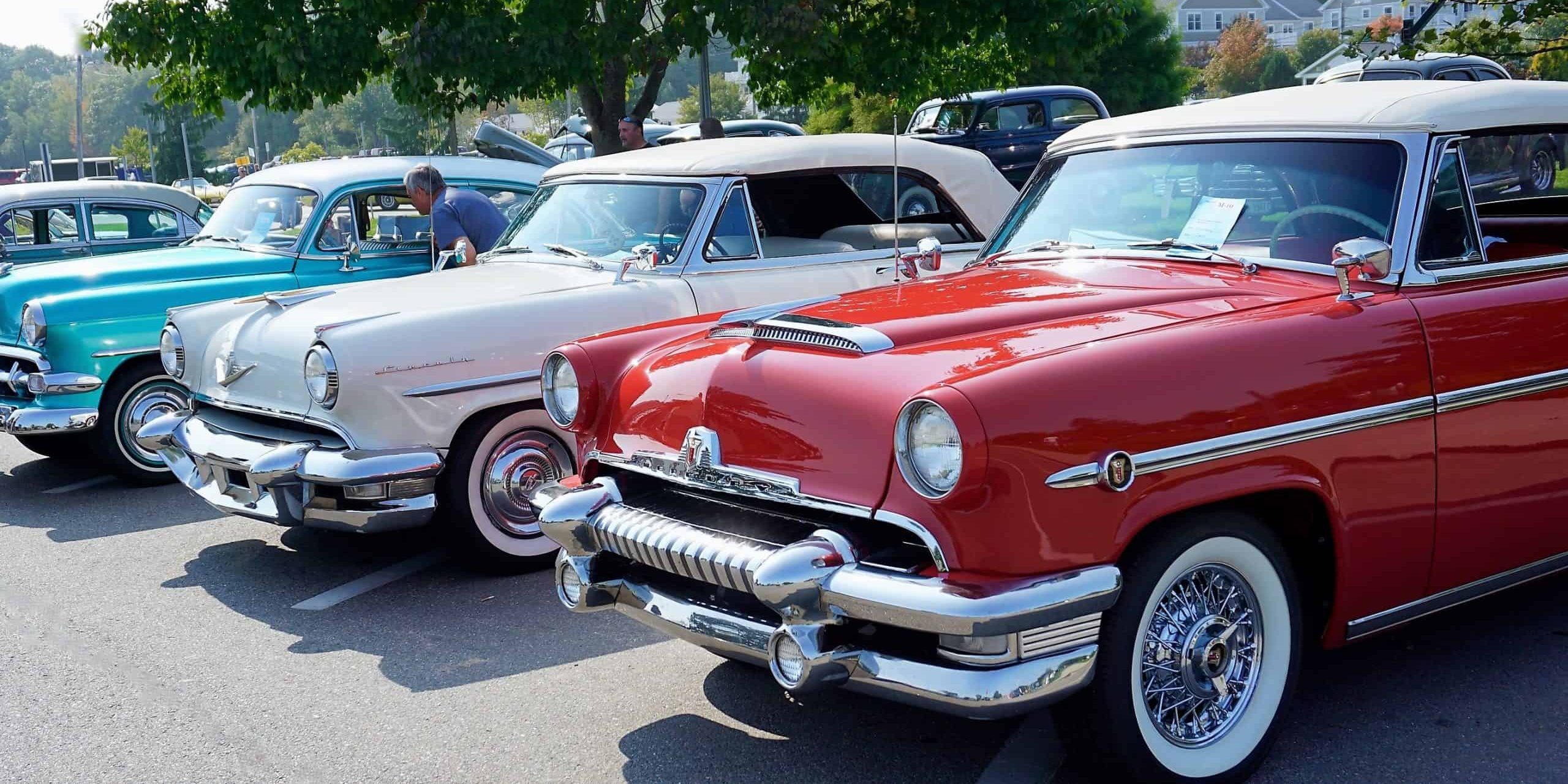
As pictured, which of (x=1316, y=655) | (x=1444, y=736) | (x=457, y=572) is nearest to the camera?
(x=1444, y=736)

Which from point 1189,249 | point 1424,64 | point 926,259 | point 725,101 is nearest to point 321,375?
point 926,259

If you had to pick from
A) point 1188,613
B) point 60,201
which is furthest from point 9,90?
point 1188,613

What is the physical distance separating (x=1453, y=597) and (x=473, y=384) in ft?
11.3

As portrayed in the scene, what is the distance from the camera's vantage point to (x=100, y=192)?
33.9ft

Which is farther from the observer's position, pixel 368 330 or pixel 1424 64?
pixel 1424 64

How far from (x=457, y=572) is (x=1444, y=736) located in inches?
143

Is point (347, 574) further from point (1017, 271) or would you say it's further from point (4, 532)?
point (1017, 271)

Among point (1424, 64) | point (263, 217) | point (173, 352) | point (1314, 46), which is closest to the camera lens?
point (173, 352)

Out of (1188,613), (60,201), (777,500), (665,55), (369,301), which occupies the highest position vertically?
(665,55)

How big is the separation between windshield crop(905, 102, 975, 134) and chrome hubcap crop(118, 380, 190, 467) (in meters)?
11.4

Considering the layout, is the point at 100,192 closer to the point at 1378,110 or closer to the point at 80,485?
the point at 80,485

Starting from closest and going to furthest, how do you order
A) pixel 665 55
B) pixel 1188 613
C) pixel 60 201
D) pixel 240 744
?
pixel 1188 613 < pixel 240 744 < pixel 60 201 < pixel 665 55

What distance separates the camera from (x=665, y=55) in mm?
11586

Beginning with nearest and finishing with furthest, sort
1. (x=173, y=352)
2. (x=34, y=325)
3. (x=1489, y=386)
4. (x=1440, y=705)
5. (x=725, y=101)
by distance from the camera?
(x=1489, y=386), (x=1440, y=705), (x=173, y=352), (x=34, y=325), (x=725, y=101)
